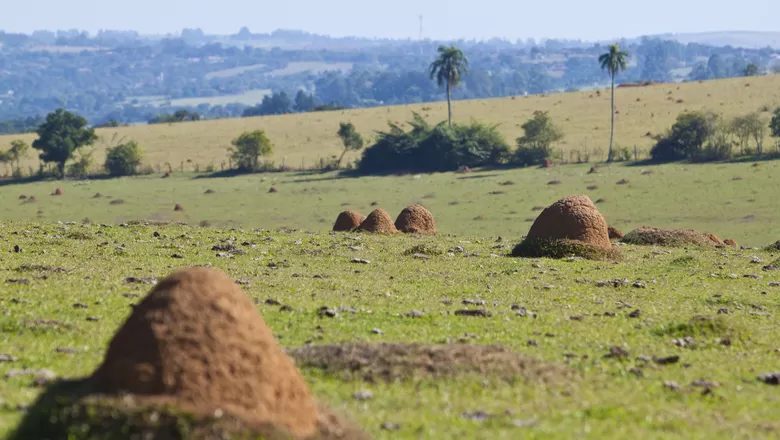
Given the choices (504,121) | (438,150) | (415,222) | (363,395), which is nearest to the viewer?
(363,395)

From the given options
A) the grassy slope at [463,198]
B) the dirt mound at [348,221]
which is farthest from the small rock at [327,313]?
the grassy slope at [463,198]

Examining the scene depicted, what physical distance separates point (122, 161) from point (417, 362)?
100 metres

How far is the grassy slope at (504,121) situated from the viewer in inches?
4909

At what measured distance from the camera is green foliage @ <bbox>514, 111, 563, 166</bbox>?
353ft

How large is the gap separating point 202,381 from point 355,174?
318 feet

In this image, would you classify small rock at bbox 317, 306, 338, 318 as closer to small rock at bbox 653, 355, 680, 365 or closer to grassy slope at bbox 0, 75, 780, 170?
small rock at bbox 653, 355, 680, 365

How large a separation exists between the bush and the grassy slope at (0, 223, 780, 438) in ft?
242

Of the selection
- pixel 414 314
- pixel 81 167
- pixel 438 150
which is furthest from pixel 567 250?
pixel 81 167

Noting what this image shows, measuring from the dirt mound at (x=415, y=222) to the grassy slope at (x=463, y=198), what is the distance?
681 inches

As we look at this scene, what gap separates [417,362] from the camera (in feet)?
55.7

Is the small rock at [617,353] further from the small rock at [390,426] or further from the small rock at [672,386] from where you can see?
the small rock at [390,426]

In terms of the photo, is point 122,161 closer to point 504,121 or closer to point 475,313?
point 504,121

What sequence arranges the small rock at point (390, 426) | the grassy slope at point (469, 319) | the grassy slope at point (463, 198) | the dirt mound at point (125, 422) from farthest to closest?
the grassy slope at point (463, 198), the grassy slope at point (469, 319), the small rock at point (390, 426), the dirt mound at point (125, 422)

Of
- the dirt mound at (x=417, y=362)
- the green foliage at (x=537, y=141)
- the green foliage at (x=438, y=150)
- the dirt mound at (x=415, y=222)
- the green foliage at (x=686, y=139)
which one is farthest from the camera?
the green foliage at (x=438, y=150)
